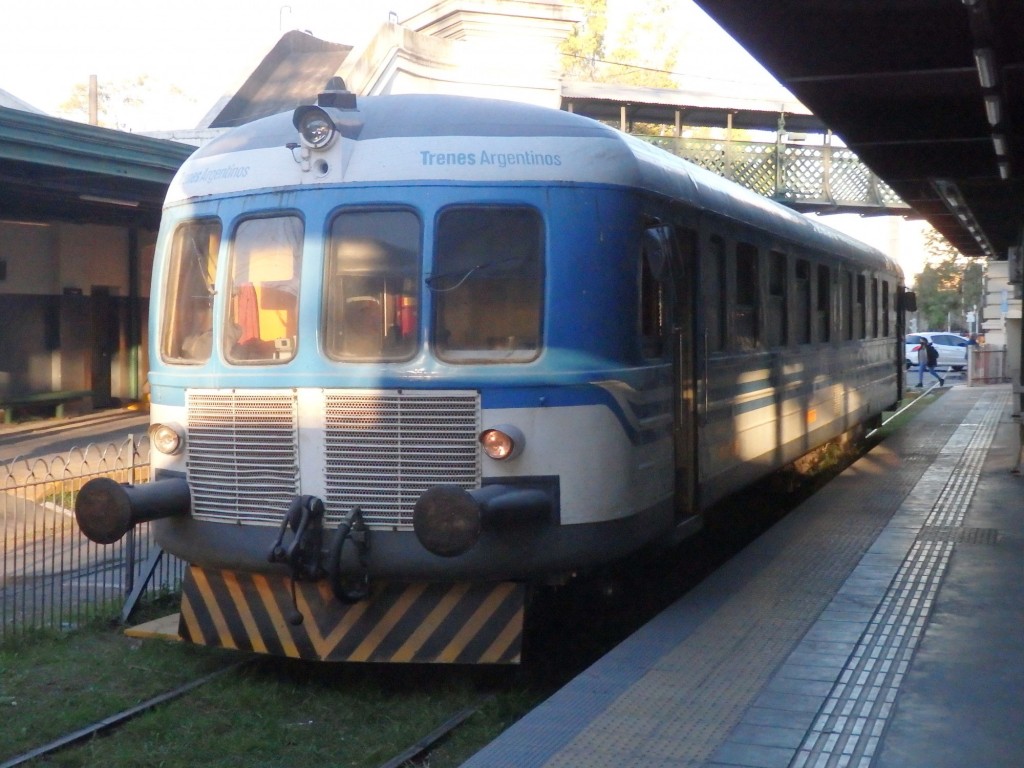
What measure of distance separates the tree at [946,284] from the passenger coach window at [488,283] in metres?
34.7

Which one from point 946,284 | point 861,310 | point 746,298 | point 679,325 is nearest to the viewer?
point 679,325

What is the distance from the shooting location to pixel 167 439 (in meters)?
7.12

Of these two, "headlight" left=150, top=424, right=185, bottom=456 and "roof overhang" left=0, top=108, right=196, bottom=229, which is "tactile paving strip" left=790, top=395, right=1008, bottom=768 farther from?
"roof overhang" left=0, top=108, right=196, bottom=229

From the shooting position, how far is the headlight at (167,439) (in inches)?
278

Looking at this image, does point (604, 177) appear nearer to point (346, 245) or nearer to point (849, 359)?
point (346, 245)

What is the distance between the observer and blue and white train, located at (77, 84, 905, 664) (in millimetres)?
6438

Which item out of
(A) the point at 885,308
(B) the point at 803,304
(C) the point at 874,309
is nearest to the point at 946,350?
(A) the point at 885,308

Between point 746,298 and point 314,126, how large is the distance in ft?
13.0

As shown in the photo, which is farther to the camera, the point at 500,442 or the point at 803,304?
the point at 803,304

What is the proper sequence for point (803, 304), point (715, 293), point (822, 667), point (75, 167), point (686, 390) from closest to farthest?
point (822, 667)
point (686, 390)
point (715, 293)
point (803, 304)
point (75, 167)

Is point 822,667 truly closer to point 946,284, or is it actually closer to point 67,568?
point 67,568

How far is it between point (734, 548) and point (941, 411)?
14.0 meters

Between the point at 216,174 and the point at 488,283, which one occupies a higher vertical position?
the point at 216,174

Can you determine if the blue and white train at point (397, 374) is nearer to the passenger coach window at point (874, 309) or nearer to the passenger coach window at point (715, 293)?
the passenger coach window at point (715, 293)
